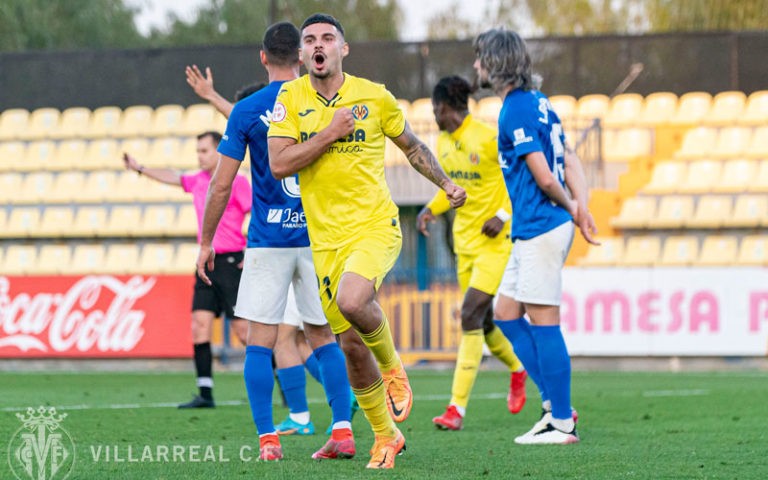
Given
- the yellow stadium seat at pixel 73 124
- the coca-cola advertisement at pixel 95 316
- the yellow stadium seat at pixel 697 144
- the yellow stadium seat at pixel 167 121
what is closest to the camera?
the coca-cola advertisement at pixel 95 316

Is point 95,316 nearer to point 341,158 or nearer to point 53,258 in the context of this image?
point 53,258

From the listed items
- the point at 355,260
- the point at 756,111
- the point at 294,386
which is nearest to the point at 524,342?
the point at 294,386

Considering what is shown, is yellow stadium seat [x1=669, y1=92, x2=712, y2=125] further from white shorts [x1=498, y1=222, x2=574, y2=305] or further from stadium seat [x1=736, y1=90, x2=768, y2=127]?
white shorts [x1=498, y1=222, x2=574, y2=305]

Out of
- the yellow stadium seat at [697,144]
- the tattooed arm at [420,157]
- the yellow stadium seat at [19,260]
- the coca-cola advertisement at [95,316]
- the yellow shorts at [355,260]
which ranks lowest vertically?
the coca-cola advertisement at [95,316]

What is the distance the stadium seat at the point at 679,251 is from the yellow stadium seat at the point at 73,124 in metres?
9.66

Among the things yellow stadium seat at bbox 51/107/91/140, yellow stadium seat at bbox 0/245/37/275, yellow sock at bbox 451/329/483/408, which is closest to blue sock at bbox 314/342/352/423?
yellow sock at bbox 451/329/483/408

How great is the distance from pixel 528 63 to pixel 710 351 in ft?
27.2

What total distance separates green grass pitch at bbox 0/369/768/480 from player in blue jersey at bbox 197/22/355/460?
0.90 feet

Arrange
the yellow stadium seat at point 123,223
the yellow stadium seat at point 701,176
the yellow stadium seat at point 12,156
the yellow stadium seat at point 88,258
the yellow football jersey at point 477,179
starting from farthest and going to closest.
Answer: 1. the yellow stadium seat at point 12,156
2. the yellow stadium seat at point 123,223
3. the yellow stadium seat at point 701,176
4. the yellow stadium seat at point 88,258
5. the yellow football jersey at point 477,179

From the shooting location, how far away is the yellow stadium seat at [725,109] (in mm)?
19406

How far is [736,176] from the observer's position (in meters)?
17.5

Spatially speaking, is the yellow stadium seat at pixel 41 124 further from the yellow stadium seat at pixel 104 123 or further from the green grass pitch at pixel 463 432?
the green grass pitch at pixel 463 432

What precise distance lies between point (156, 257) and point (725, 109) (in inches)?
354
